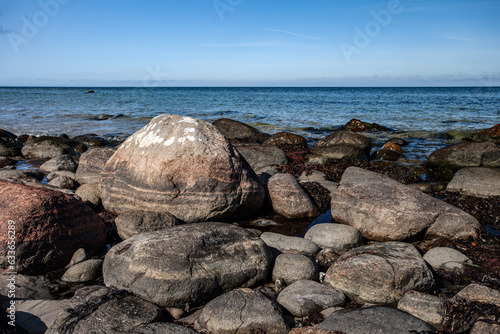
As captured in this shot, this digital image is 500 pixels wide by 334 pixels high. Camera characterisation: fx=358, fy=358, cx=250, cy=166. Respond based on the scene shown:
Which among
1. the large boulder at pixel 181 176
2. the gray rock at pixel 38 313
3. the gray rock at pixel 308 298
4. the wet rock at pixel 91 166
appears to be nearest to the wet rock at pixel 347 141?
the large boulder at pixel 181 176

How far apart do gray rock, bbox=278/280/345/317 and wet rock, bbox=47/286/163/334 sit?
5.35 ft

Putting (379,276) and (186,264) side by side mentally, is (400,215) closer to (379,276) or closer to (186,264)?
(379,276)

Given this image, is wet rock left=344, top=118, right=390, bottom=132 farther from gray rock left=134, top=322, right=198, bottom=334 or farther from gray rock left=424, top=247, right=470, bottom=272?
gray rock left=134, top=322, right=198, bottom=334

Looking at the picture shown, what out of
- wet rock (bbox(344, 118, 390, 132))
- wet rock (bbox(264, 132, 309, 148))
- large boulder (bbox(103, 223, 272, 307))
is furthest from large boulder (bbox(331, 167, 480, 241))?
wet rock (bbox(344, 118, 390, 132))

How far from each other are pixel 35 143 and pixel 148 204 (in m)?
11.0

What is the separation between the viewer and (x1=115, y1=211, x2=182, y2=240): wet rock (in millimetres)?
6121

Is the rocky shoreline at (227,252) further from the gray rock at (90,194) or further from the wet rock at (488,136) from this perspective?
the wet rock at (488,136)

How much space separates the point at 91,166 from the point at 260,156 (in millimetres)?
5269

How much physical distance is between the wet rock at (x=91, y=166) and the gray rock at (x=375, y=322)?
7.28 m

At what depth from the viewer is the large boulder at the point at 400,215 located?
679 cm

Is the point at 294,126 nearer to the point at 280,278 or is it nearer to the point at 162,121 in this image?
the point at 162,121

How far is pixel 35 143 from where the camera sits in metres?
15.2

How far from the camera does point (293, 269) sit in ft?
17.4

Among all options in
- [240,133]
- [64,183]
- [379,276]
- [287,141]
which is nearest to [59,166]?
[64,183]
